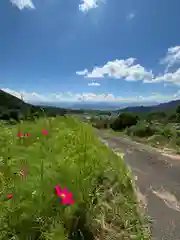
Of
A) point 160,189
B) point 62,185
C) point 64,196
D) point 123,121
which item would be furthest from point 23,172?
point 123,121

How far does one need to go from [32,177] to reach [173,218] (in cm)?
383

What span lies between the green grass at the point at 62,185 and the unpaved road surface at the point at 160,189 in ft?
3.69

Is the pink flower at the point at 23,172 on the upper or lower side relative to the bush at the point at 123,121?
upper

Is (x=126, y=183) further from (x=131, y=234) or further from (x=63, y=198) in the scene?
(x=63, y=198)

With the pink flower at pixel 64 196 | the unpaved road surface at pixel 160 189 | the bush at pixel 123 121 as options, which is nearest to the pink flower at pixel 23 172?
the pink flower at pixel 64 196

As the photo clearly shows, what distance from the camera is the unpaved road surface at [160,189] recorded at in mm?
4945

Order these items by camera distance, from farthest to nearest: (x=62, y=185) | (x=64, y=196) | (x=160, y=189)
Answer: (x=160, y=189) < (x=62, y=185) < (x=64, y=196)

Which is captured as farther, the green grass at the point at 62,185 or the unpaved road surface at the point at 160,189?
the unpaved road surface at the point at 160,189

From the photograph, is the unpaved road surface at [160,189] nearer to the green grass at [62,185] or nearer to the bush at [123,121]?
the green grass at [62,185]

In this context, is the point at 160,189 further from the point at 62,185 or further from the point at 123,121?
the point at 123,121

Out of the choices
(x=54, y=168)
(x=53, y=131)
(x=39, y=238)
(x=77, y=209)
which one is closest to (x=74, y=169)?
(x=54, y=168)

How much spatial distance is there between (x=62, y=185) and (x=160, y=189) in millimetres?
5003

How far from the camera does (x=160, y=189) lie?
7.18 meters

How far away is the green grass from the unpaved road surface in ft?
3.69
